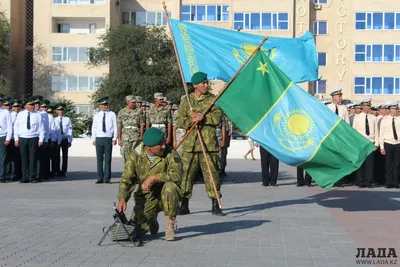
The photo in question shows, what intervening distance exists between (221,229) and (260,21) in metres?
57.0

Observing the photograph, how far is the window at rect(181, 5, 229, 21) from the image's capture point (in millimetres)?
67000

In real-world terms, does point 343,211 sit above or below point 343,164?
below

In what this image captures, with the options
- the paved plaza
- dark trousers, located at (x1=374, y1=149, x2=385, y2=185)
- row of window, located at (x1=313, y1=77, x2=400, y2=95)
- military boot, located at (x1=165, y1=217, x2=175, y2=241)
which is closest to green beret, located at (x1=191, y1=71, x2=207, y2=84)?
the paved plaza

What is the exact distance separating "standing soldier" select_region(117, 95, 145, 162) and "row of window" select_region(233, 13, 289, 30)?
49.2 metres

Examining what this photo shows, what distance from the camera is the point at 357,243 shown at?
9000mm

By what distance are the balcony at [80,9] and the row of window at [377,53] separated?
22286 millimetres

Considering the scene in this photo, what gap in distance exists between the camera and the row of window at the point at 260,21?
6544cm

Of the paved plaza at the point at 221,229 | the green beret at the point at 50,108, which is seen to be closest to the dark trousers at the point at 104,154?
the paved plaza at the point at 221,229

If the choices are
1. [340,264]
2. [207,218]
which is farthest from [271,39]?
[340,264]

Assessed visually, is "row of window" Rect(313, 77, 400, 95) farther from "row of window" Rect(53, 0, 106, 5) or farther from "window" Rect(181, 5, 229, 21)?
"row of window" Rect(53, 0, 106, 5)

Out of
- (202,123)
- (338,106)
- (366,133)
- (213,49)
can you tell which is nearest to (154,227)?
(202,123)

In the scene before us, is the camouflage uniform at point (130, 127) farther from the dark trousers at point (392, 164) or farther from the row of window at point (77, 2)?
the row of window at point (77, 2)

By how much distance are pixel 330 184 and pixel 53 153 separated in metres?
10.5

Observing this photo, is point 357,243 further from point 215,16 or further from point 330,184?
point 215,16
